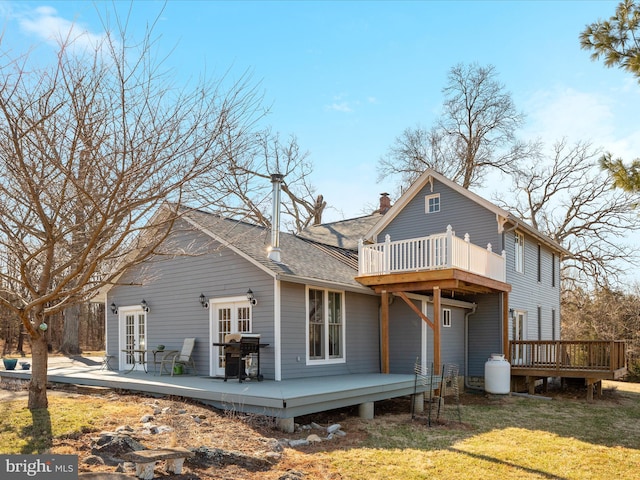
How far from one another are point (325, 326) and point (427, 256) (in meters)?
2.72

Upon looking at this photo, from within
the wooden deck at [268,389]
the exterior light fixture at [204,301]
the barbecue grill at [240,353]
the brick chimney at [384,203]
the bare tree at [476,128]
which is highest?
the bare tree at [476,128]

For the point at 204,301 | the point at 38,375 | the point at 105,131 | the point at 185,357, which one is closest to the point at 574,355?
the point at 204,301

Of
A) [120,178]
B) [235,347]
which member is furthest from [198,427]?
[120,178]

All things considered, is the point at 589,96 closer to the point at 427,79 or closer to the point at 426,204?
the point at 427,79

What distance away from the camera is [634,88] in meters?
7.43

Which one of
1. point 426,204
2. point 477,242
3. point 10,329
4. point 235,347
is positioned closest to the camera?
point 235,347

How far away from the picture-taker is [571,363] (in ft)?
47.9

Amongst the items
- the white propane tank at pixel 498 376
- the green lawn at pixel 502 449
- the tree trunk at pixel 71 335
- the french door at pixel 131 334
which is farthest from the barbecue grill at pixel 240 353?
the tree trunk at pixel 71 335

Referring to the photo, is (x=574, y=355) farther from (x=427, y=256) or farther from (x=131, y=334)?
(x=131, y=334)

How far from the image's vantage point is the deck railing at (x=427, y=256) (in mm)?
11542

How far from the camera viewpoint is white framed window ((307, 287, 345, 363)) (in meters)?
11.6

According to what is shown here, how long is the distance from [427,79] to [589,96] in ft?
12.1

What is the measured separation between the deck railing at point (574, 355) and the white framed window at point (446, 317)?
1902 millimetres

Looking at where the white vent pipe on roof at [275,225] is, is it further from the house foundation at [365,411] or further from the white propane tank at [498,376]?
the white propane tank at [498,376]
